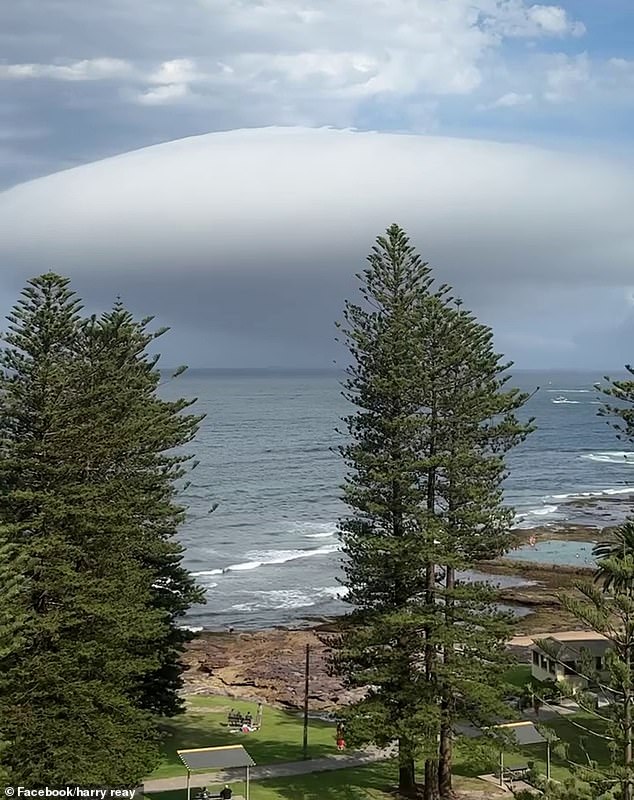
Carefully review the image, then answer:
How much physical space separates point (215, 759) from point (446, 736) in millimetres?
5164

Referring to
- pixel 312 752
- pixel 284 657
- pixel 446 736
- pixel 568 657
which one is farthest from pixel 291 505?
pixel 446 736

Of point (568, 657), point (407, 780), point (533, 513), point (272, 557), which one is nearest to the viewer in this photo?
point (407, 780)

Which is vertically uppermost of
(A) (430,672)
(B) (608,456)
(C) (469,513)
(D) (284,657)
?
(C) (469,513)

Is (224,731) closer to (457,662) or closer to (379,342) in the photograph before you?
(457,662)

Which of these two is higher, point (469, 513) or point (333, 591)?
point (469, 513)

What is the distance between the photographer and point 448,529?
19984 mm

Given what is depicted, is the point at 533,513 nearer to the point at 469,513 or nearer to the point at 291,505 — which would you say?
the point at 291,505

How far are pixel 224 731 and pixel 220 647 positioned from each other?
1192 centimetres

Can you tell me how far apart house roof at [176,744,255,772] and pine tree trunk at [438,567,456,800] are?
4.28 m

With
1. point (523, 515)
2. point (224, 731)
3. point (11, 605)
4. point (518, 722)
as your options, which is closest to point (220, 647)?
point (224, 731)

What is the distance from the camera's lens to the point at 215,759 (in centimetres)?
1970

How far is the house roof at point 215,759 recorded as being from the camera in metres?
19.5

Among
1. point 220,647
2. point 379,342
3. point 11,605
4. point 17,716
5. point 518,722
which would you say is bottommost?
point 220,647

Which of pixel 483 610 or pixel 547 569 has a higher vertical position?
pixel 483 610
